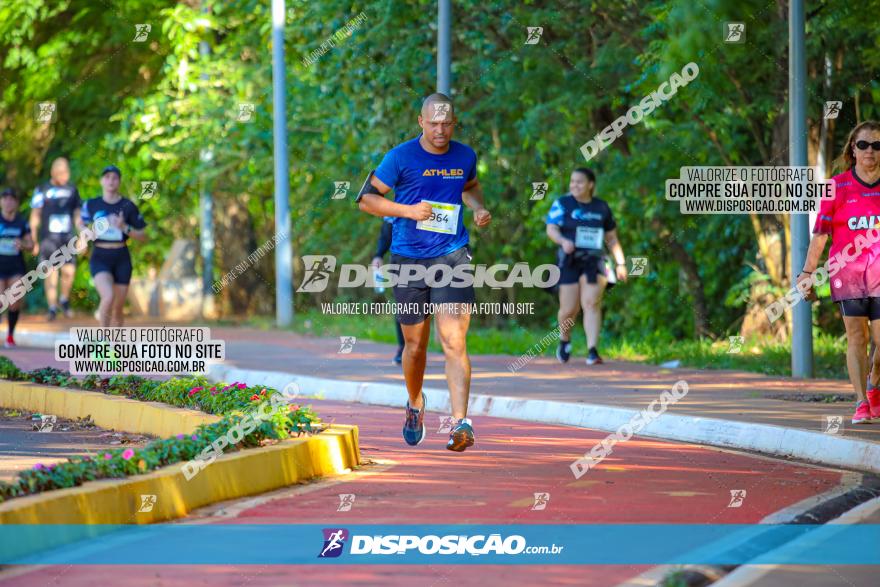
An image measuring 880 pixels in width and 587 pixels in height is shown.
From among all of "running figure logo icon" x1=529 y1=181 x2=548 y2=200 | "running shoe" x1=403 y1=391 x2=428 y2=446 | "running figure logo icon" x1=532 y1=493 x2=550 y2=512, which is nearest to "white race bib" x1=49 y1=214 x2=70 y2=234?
"running figure logo icon" x1=529 y1=181 x2=548 y2=200

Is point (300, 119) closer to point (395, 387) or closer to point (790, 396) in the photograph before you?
point (395, 387)

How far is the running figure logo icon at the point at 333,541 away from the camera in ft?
23.2

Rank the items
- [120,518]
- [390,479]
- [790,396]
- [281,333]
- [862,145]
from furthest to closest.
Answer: [281,333]
[790,396]
[862,145]
[390,479]
[120,518]

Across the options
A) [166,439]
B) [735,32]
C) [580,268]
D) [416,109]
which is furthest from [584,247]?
[166,439]

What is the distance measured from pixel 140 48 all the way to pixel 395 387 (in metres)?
21.6

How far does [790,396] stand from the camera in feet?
46.3

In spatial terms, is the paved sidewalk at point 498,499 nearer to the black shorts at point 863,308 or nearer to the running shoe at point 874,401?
the running shoe at point 874,401

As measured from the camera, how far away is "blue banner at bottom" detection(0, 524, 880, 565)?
6902 mm

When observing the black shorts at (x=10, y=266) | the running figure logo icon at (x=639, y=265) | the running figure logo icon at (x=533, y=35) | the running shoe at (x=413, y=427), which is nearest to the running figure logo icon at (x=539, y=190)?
the running figure logo icon at (x=639, y=265)

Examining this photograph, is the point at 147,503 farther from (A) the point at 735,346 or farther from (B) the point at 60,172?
(B) the point at 60,172

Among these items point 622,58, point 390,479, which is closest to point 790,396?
point 390,479

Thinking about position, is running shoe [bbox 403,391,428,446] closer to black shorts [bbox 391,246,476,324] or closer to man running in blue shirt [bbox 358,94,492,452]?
man running in blue shirt [bbox 358,94,492,452]

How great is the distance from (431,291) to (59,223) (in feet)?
53.5

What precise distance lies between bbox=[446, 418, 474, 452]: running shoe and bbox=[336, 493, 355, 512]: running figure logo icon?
1.70m
